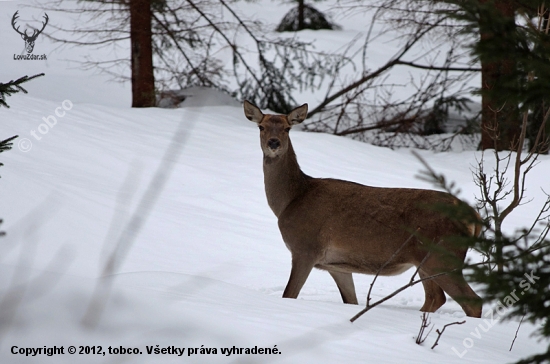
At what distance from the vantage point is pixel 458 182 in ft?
41.2

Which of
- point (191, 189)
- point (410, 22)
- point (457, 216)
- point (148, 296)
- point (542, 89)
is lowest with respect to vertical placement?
point (191, 189)

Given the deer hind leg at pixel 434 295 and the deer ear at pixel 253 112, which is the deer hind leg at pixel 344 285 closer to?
the deer hind leg at pixel 434 295

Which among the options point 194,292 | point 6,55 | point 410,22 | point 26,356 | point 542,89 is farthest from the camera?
point 6,55

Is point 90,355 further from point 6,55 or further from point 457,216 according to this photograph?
point 6,55

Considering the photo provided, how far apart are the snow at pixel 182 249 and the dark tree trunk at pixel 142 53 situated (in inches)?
34.3

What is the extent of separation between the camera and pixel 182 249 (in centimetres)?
888

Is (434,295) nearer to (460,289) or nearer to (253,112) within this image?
(460,289)

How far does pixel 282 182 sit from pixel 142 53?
8.99m

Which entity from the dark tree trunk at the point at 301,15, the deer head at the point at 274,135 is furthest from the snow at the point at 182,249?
the dark tree trunk at the point at 301,15

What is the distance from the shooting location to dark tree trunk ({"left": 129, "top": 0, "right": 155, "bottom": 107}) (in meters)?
15.1

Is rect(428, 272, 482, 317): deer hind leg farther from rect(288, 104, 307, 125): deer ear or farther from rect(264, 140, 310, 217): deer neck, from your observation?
rect(288, 104, 307, 125): deer ear

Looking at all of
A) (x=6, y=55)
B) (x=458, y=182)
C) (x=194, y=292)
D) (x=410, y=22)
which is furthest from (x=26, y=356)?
(x=6, y=55)

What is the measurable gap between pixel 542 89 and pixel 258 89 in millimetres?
15398

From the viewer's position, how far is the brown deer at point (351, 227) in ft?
20.9
